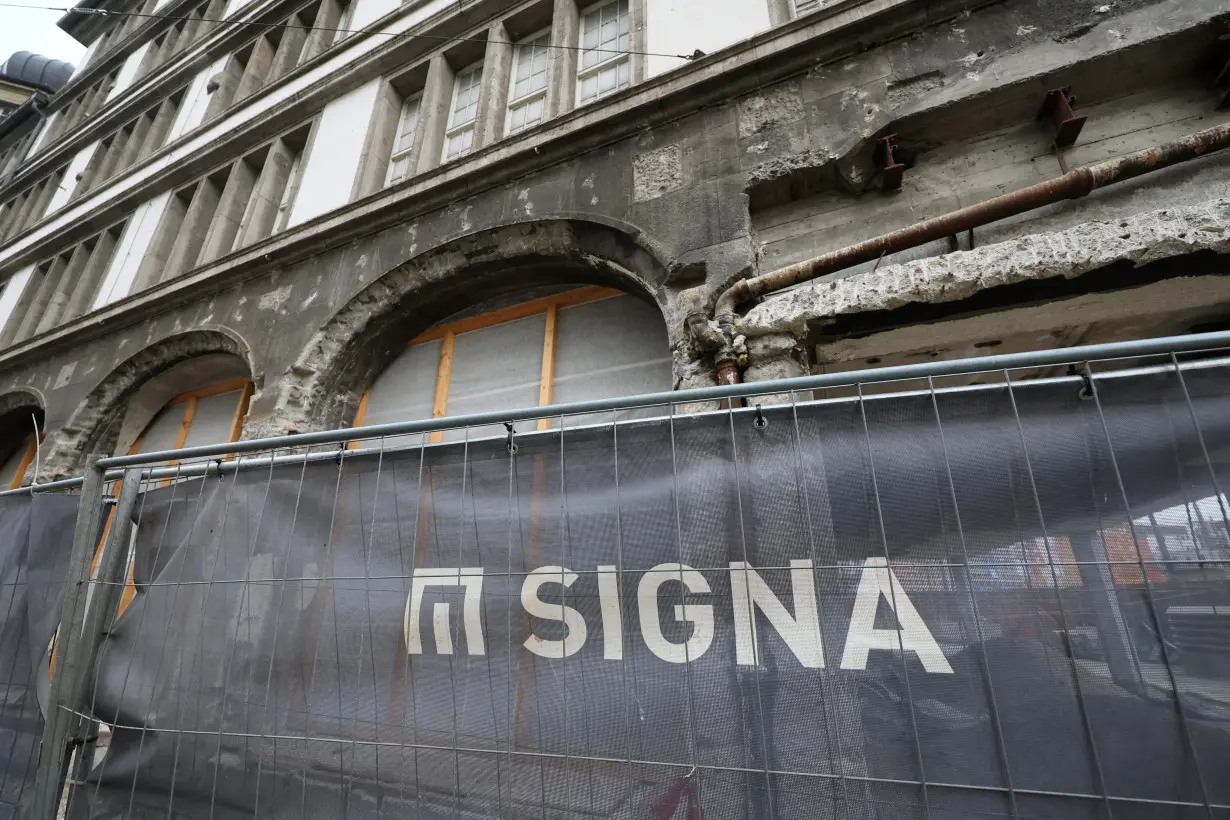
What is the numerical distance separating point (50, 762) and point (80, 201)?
39.8ft

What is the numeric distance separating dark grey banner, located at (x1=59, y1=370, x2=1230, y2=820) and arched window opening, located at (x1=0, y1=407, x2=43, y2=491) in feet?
28.5

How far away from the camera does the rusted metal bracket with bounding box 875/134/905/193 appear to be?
3.22 metres

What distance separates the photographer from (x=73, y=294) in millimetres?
8430

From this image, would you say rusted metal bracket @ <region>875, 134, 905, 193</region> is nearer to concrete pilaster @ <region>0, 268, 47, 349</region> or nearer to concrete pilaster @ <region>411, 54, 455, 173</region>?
concrete pilaster @ <region>411, 54, 455, 173</region>

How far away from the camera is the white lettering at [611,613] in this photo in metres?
1.57

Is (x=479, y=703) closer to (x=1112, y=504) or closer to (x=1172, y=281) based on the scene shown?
(x=1112, y=504)

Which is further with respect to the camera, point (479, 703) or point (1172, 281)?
point (1172, 281)

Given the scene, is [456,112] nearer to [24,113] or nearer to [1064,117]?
[1064,117]

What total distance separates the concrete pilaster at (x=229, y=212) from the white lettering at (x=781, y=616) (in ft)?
25.9

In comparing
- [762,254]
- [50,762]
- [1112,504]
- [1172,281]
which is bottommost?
[50,762]

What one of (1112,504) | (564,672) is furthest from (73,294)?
(1112,504)

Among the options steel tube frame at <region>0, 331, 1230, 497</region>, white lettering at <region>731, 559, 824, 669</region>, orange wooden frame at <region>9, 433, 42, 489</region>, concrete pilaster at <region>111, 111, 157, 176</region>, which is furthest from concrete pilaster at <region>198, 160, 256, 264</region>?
white lettering at <region>731, 559, 824, 669</region>

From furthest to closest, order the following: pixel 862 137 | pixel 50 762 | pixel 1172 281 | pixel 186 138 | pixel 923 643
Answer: pixel 186 138 < pixel 862 137 < pixel 1172 281 < pixel 50 762 < pixel 923 643

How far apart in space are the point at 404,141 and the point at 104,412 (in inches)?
198
